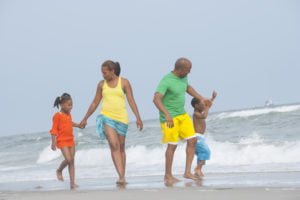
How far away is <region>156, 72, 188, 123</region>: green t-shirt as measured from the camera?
274 inches

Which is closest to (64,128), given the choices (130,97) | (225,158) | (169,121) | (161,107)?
(130,97)

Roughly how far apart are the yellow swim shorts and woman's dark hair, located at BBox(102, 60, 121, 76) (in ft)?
3.05

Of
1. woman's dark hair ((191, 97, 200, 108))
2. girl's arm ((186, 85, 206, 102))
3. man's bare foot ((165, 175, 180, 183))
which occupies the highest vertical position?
girl's arm ((186, 85, 206, 102))

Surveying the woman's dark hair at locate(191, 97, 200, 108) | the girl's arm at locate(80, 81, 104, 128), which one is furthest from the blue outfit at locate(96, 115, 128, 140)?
the woman's dark hair at locate(191, 97, 200, 108)

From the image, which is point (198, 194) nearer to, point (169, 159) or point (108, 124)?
point (169, 159)

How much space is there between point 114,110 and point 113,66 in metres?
0.58

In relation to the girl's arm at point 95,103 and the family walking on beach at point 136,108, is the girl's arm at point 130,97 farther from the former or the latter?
the girl's arm at point 95,103

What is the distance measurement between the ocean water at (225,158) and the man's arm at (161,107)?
34.5 inches

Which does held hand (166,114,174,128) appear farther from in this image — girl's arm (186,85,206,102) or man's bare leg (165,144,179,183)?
girl's arm (186,85,206,102)

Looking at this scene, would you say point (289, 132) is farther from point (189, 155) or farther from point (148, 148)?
point (189, 155)

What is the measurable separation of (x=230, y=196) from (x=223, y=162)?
7209 millimetres

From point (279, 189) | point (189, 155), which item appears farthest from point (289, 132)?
point (279, 189)

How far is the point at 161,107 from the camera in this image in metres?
6.82

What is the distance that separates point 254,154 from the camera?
41.2 ft
